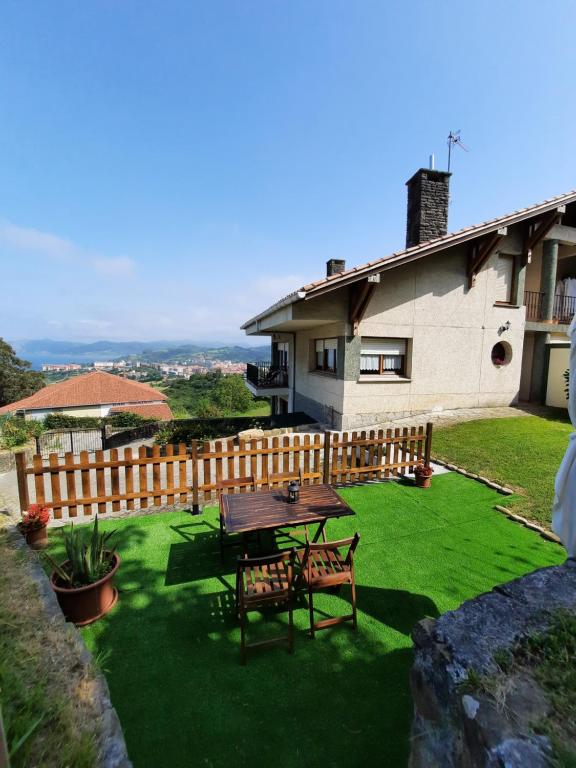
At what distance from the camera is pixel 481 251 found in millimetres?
11219

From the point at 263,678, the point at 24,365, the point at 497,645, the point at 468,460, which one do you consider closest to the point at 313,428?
the point at 468,460

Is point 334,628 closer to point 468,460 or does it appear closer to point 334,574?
point 334,574

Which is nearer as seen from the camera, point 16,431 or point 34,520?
point 34,520

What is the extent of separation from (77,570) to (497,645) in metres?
3.79

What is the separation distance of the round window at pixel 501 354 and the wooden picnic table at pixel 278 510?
10.7m

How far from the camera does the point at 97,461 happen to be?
5527 millimetres

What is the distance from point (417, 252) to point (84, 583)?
413 inches

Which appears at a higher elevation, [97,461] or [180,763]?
[97,461]

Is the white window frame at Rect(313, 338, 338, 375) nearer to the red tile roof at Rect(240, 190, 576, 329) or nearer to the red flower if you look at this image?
the red tile roof at Rect(240, 190, 576, 329)

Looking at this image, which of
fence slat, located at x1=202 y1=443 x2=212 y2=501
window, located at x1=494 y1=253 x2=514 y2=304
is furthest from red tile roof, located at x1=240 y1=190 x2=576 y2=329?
fence slat, located at x1=202 y1=443 x2=212 y2=501

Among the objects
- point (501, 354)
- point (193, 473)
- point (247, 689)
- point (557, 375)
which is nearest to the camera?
point (247, 689)

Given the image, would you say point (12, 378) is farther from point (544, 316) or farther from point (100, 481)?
point (544, 316)

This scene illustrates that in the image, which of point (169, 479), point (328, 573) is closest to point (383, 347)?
point (169, 479)

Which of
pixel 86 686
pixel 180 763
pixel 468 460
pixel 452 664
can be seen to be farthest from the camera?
pixel 468 460
